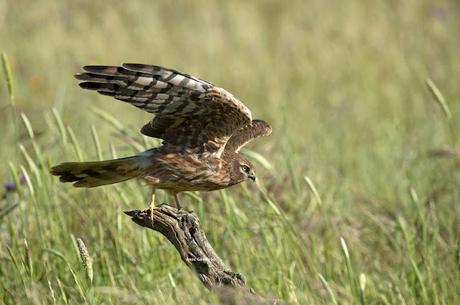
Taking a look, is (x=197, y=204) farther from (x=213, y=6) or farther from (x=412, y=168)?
(x=213, y=6)

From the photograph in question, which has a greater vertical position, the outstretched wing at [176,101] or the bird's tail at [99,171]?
the outstretched wing at [176,101]

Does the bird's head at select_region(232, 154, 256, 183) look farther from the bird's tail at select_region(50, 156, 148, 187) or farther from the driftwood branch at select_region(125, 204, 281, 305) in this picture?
the driftwood branch at select_region(125, 204, 281, 305)

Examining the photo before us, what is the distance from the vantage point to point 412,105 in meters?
9.12

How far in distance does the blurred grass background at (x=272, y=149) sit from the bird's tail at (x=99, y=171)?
0.51ft

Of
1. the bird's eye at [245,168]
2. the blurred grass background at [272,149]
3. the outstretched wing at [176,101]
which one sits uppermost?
the outstretched wing at [176,101]

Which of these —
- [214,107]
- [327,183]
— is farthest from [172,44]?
[214,107]

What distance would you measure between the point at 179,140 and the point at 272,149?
2.40 m

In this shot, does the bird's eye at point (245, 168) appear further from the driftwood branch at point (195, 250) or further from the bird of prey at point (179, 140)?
the driftwood branch at point (195, 250)

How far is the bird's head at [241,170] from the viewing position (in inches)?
197

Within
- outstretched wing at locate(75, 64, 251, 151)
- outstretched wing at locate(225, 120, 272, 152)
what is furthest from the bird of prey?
outstretched wing at locate(225, 120, 272, 152)

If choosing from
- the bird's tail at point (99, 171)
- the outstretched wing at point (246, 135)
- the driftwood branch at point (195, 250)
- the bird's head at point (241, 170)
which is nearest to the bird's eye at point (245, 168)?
the bird's head at point (241, 170)

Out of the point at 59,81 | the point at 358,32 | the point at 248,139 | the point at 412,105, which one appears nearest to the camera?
the point at 248,139

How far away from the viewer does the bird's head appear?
16.4 feet

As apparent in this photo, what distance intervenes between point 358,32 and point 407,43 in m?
0.62
